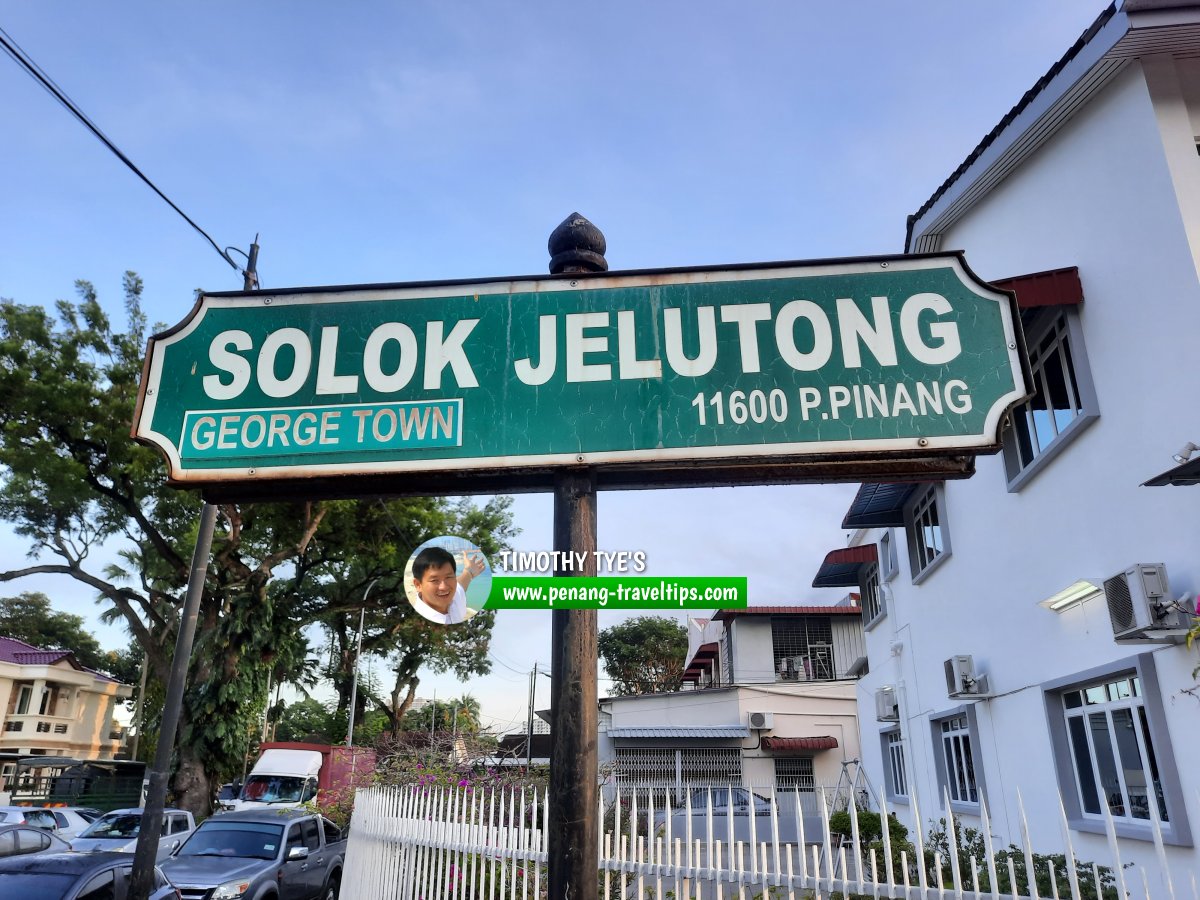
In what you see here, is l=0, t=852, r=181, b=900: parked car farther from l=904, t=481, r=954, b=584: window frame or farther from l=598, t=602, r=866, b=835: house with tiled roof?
l=598, t=602, r=866, b=835: house with tiled roof

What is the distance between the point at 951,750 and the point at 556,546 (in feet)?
34.5

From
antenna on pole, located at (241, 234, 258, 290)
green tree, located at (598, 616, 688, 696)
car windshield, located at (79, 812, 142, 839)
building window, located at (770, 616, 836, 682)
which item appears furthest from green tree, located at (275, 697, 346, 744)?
antenna on pole, located at (241, 234, 258, 290)

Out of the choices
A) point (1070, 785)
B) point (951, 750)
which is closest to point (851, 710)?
point (951, 750)

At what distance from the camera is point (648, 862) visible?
14.4ft

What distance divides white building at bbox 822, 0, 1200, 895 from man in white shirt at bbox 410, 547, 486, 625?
15.6 feet

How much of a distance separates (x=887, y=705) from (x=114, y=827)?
513 inches

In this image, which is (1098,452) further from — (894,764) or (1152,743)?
(894,764)

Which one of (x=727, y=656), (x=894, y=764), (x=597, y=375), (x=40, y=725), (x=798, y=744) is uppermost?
(x=727, y=656)

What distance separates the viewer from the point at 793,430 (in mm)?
2814

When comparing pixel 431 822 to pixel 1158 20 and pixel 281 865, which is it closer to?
pixel 281 865

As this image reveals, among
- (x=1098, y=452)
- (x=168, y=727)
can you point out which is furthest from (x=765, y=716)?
(x=1098, y=452)

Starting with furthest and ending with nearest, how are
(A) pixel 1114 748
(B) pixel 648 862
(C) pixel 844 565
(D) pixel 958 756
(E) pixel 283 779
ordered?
1. (E) pixel 283 779
2. (C) pixel 844 565
3. (D) pixel 958 756
4. (A) pixel 1114 748
5. (B) pixel 648 862

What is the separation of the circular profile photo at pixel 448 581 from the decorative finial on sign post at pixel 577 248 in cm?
119

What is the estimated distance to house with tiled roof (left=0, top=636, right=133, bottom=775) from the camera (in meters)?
38.4
